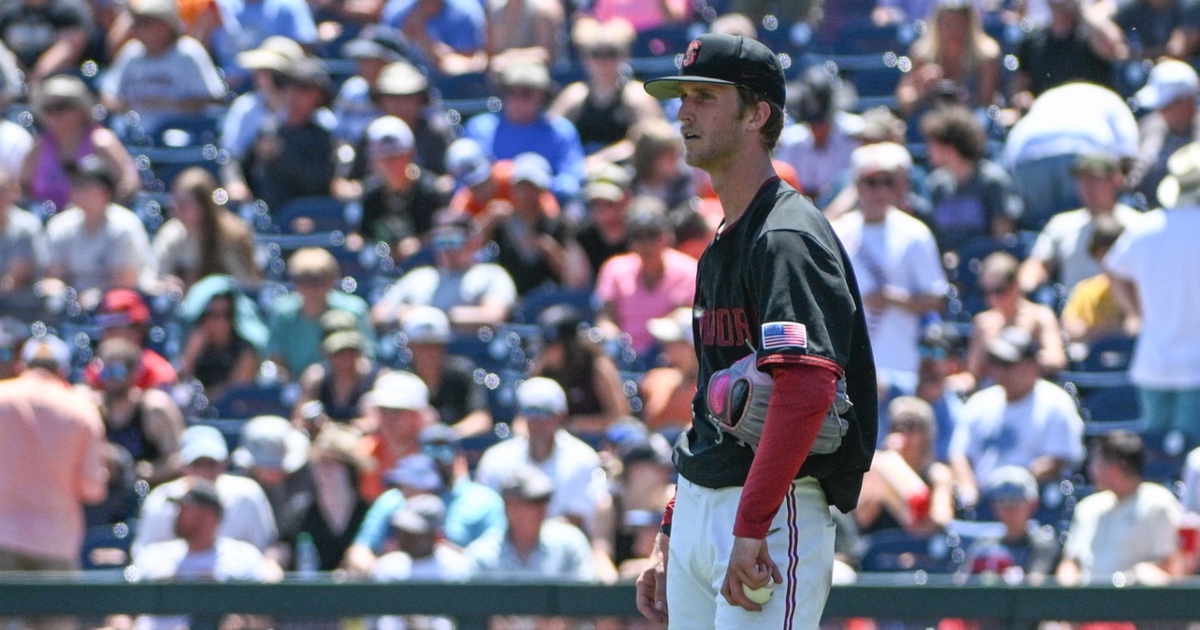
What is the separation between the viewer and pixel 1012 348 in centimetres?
805

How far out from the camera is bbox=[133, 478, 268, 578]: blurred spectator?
7.58 meters

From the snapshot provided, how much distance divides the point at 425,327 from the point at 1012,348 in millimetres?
2570

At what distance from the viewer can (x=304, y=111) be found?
33.9ft

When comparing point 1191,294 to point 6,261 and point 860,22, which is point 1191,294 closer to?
point 860,22

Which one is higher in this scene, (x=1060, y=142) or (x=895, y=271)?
(x=1060, y=142)

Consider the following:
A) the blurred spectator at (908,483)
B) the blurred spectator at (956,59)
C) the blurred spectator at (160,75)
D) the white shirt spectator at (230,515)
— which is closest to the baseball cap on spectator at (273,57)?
the blurred spectator at (160,75)

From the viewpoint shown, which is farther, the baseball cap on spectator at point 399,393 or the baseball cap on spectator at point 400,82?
the baseball cap on spectator at point 400,82

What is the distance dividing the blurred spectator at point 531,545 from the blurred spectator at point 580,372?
3.60 ft

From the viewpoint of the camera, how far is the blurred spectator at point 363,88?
1078 cm

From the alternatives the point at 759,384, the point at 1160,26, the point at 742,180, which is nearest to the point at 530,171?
the point at 1160,26

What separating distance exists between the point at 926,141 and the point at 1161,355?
7.07ft

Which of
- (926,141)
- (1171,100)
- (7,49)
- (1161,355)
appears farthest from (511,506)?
(7,49)

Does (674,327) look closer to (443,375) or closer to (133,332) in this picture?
(443,375)

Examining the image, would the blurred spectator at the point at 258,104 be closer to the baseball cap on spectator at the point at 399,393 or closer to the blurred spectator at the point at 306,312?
the blurred spectator at the point at 306,312
